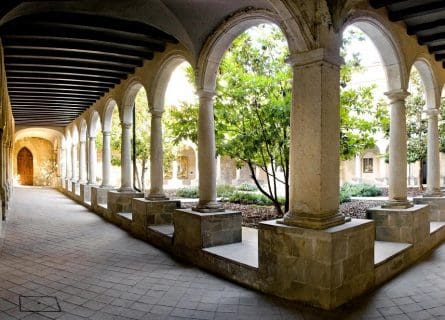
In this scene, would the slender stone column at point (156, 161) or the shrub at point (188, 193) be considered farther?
the shrub at point (188, 193)

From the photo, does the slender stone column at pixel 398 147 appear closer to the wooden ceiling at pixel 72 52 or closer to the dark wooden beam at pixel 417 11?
the dark wooden beam at pixel 417 11

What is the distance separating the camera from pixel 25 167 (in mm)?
28938

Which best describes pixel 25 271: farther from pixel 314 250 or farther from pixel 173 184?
pixel 173 184

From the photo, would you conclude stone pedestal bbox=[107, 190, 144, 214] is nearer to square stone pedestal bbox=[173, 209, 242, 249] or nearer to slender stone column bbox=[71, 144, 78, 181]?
square stone pedestal bbox=[173, 209, 242, 249]

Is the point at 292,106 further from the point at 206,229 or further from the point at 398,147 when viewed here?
the point at 398,147

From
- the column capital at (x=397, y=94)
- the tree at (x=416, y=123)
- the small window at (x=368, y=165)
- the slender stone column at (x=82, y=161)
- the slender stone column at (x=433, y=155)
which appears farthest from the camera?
the small window at (x=368, y=165)

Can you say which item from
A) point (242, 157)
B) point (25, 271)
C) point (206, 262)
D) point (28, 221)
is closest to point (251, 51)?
point (242, 157)

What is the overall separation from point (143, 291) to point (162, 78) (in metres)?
4.49

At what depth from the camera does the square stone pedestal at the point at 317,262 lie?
142 inches

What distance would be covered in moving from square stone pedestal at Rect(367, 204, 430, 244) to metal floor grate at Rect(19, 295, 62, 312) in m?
4.73

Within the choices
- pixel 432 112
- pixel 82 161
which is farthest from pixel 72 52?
pixel 82 161

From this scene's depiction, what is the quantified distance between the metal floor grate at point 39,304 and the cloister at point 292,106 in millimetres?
2026

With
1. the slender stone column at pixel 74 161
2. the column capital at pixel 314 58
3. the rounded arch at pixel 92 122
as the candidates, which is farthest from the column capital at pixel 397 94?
the slender stone column at pixel 74 161

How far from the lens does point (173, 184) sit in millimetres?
25094
